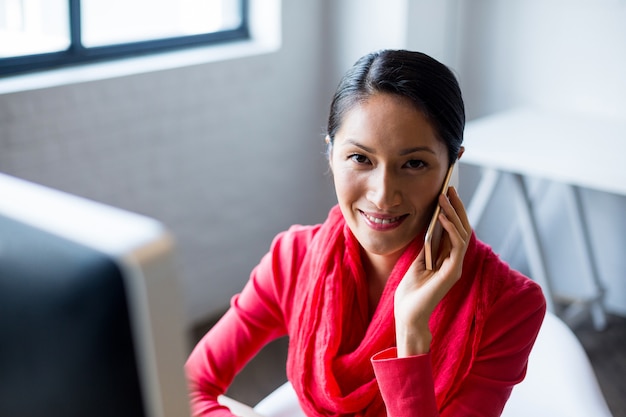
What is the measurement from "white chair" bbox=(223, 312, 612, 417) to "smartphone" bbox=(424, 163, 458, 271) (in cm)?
36

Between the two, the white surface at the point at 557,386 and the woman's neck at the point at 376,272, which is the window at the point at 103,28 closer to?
the woman's neck at the point at 376,272

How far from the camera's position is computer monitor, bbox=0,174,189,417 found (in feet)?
1.49

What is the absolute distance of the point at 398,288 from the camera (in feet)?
4.18

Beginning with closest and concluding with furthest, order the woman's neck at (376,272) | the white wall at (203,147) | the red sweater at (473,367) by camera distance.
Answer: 1. the red sweater at (473,367)
2. the woman's neck at (376,272)
3. the white wall at (203,147)

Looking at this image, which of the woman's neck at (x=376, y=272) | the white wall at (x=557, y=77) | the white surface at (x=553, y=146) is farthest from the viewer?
the white wall at (x=557, y=77)

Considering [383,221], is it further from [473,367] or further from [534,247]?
[534,247]

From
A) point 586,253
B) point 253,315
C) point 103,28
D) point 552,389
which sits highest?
point 103,28

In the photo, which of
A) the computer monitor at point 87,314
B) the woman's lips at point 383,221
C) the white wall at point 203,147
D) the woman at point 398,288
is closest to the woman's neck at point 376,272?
the woman at point 398,288

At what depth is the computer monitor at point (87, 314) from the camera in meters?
0.45

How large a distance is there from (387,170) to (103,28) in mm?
1750

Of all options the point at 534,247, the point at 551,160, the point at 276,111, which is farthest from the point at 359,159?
the point at 276,111

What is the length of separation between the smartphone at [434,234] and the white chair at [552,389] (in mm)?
360

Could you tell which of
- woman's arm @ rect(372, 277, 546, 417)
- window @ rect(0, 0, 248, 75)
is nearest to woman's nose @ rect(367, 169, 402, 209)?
woman's arm @ rect(372, 277, 546, 417)

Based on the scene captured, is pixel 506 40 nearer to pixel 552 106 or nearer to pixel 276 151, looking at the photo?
pixel 552 106
